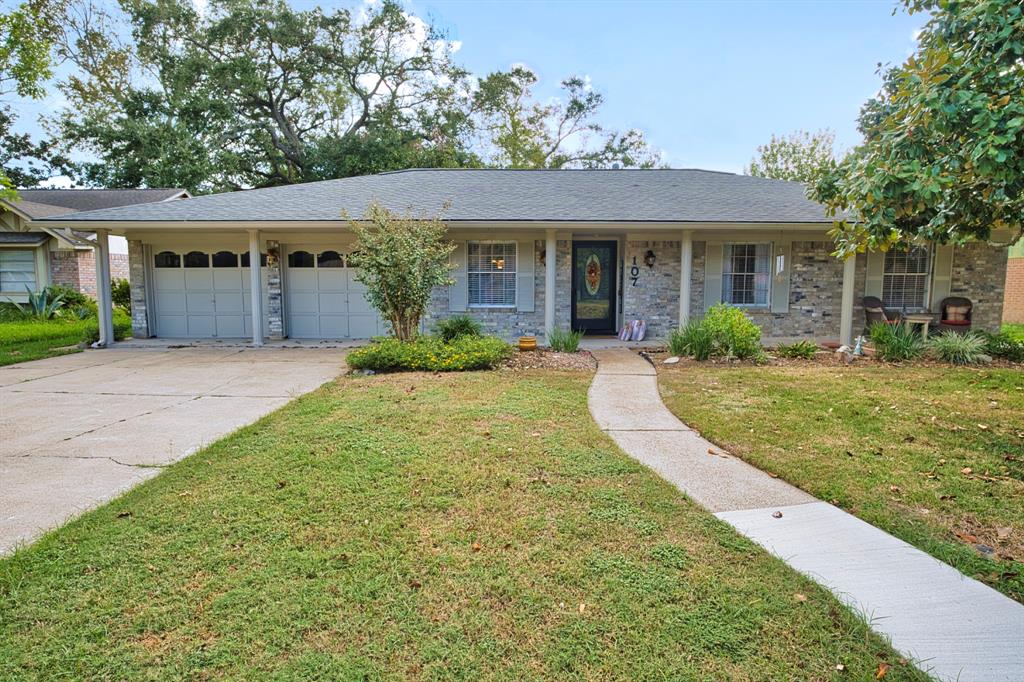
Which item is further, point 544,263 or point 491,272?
point 491,272

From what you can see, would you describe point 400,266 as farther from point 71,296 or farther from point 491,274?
point 71,296

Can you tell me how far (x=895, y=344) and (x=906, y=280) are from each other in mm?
3408

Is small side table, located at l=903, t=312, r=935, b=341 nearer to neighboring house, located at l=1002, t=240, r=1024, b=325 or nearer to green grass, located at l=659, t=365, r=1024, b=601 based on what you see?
green grass, located at l=659, t=365, r=1024, b=601

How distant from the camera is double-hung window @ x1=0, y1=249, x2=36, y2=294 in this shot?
16078 millimetres

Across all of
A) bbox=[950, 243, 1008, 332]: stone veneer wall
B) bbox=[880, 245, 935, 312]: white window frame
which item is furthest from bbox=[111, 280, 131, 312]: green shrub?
bbox=[950, 243, 1008, 332]: stone veneer wall

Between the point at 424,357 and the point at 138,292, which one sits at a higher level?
the point at 138,292

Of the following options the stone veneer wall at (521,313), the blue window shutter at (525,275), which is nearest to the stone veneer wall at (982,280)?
the stone veneer wall at (521,313)

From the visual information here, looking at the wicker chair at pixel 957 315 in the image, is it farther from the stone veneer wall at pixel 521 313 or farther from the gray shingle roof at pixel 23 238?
the gray shingle roof at pixel 23 238

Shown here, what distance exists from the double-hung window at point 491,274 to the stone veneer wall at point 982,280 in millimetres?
9234

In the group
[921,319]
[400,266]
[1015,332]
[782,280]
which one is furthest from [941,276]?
[400,266]

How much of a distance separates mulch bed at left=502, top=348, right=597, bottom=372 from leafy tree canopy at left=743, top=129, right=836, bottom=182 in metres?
25.6

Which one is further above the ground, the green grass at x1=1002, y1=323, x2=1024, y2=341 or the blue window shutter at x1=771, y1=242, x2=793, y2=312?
the blue window shutter at x1=771, y1=242, x2=793, y2=312

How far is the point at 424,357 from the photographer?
8016 millimetres

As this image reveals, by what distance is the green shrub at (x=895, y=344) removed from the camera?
9.02m
